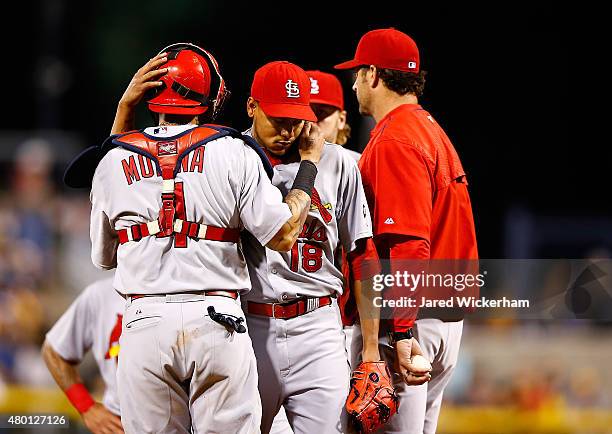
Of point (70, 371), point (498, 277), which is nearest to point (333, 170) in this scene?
point (498, 277)

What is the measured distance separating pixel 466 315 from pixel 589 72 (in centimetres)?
1381

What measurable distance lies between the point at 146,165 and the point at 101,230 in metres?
0.37

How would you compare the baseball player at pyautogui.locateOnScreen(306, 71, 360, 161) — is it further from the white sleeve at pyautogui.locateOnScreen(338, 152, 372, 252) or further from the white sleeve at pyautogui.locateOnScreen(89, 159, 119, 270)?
the white sleeve at pyautogui.locateOnScreen(89, 159, 119, 270)

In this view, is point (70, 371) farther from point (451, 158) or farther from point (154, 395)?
point (451, 158)

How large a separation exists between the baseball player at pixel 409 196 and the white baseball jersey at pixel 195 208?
2.42ft

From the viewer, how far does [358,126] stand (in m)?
15.6

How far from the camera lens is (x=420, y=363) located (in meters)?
4.44

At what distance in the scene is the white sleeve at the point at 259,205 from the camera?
157 inches

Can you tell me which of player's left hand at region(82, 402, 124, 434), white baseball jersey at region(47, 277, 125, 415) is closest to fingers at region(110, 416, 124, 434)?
player's left hand at region(82, 402, 124, 434)

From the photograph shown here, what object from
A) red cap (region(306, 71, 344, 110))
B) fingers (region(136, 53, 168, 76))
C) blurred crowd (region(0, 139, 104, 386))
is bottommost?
blurred crowd (region(0, 139, 104, 386))

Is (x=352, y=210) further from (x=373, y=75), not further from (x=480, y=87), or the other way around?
(x=480, y=87)

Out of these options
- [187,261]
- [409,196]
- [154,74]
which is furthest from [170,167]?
[409,196]

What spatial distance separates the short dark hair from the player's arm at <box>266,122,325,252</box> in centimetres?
60

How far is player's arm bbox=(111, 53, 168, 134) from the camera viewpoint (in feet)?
14.0
